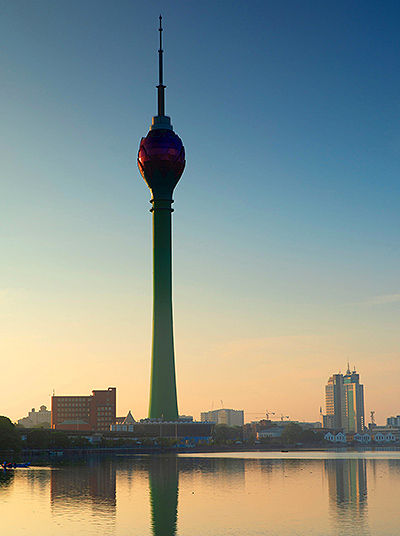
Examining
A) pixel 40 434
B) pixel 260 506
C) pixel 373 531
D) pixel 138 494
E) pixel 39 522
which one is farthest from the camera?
pixel 40 434

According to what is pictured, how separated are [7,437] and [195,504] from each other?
88318 mm

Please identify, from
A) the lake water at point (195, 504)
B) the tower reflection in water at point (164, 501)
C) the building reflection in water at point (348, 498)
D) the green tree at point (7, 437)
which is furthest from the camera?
the green tree at point (7, 437)

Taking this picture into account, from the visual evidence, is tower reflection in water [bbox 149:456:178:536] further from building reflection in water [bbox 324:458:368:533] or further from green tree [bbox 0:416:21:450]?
green tree [bbox 0:416:21:450]

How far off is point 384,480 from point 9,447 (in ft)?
273

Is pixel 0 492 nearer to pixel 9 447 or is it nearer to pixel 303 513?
pixel 303 513

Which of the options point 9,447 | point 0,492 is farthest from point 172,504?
point 9,447

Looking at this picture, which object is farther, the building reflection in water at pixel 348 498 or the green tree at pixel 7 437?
the green tree at pixel 7 437

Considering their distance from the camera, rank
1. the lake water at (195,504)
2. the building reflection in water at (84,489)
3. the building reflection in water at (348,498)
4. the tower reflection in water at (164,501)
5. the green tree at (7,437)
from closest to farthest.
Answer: the lake water at (195,504)
the tower reflection in water at (164,501)
the building reflection in water at (348,498)
the building reflection in water at (84,489)
the green tree at (7,437)

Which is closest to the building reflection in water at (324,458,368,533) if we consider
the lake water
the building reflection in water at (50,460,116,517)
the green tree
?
the lake water

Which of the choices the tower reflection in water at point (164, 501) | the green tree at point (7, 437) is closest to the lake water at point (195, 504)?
the tower reflection in water at point (164, 501)

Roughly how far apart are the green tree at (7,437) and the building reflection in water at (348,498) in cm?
6873

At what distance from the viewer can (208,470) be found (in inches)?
5221

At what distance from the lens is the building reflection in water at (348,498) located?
66875 millimetres

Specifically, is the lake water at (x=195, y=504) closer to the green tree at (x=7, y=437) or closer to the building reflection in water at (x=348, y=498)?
the building reflection in water at (x=348, y=498)
